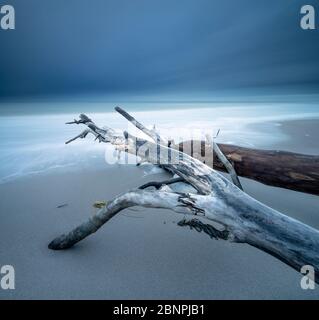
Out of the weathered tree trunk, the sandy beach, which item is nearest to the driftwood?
the sandy beach

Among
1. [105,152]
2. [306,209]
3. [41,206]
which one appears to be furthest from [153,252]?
[105,152]

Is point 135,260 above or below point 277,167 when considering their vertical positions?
below

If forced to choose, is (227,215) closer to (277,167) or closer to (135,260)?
(135,260)

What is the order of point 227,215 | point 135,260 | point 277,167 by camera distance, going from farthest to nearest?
1. point 277,167
2. point 135,260
3. point 227,215

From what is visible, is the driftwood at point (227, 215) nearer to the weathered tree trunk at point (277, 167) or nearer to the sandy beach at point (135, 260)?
the sandy beach at point (135, 260)

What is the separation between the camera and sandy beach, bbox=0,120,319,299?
78.2 inches

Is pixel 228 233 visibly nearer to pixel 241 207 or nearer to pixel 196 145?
pixel 241 207

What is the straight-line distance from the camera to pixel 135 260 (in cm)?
236

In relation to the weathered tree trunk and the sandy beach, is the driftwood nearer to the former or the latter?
the sandy beach

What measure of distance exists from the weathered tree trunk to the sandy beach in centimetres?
38

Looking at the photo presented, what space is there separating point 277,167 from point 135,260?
2058mm

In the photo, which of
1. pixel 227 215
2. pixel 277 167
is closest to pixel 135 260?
pixel 227 215

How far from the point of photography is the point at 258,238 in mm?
1614

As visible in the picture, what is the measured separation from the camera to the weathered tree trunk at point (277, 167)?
3000 mm
